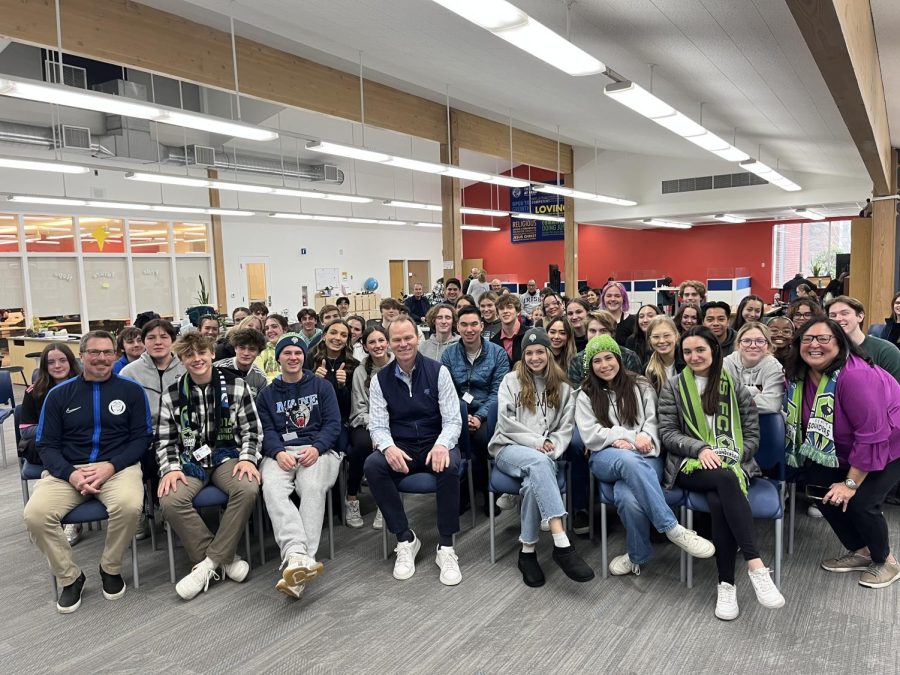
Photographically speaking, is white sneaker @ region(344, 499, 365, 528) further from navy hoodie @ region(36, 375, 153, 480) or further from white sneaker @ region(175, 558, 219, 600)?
navy hoodie @ region(36, 375, 153, 480)

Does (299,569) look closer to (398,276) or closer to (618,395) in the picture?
(618,395)

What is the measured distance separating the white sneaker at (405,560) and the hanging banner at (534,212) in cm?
1355

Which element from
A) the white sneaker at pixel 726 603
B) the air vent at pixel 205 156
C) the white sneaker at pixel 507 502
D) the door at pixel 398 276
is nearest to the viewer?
the white sneaker at pixel 726 603

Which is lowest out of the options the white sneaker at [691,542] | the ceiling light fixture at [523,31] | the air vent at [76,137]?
the white sneaker at [691,542]

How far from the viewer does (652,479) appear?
279cm

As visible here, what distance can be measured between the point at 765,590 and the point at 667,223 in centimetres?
1482

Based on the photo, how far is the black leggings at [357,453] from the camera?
142 inches

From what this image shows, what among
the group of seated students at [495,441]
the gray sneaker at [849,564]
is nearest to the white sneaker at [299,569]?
the group of seated students at [495,441]

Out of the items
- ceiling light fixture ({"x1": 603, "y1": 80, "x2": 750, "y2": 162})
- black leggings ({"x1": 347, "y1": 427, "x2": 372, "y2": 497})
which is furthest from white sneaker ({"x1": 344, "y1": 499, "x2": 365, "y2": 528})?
ceiling light fixture ({"x1": 603, "y1": 80, "x2": 750, "y2": 162})

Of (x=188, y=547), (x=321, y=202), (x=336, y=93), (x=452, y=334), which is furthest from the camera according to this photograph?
(x=321, y=202)

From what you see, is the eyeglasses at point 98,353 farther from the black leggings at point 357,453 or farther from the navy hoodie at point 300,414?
the black leggings at point 357,453

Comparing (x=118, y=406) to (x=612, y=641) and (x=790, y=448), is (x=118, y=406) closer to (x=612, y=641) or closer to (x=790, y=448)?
(x=612, y=641)

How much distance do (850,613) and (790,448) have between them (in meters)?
0.73

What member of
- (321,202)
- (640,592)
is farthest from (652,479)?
(321,202)
